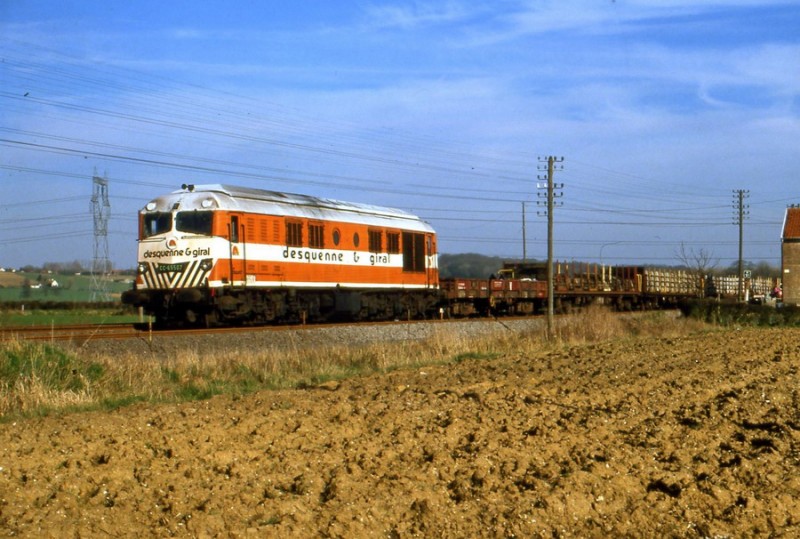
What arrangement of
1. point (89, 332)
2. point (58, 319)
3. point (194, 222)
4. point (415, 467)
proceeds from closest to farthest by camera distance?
1. point (415, 467)
2. point (89, 332)
3. point (194, 222)
4. point (58, 319)

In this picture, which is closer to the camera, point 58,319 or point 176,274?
point 176,274

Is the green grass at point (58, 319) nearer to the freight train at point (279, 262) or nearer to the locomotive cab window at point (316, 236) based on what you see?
the freight train at point (279, 262)

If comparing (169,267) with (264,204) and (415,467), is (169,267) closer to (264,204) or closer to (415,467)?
(264,204)

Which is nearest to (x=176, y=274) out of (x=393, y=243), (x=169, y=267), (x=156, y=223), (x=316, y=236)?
(x=169, y=267)

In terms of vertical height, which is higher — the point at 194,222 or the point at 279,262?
the point at 194,222

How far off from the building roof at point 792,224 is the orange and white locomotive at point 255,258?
182ft

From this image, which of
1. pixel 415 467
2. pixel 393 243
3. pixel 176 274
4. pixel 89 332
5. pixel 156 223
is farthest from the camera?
pixel 393 243

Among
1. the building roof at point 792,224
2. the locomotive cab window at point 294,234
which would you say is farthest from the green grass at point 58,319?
the building roof at point 792,224

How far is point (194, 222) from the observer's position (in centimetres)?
2403

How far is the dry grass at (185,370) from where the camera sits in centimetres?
1269

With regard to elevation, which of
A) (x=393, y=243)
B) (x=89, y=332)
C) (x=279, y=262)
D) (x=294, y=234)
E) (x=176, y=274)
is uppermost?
(x=294, y=234)

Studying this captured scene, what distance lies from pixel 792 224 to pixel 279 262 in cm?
6245

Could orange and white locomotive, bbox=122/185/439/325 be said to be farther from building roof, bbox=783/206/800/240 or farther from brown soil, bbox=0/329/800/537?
building roof, bbox=783/206/800/240

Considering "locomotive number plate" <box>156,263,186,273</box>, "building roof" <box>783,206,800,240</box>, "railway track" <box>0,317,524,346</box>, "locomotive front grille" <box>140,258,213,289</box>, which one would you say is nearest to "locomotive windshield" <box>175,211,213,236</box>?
"locomotive front grille" <box>140,258,213,289</box>
